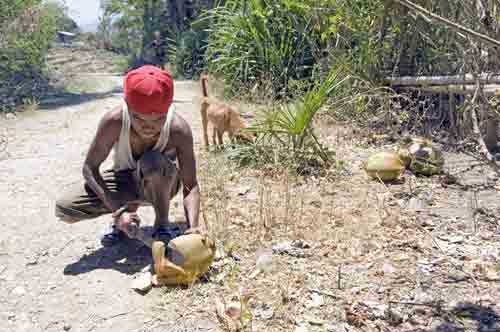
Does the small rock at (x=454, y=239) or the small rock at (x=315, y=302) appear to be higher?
the small rock at (x=315, y=302)

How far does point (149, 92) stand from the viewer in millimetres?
2400

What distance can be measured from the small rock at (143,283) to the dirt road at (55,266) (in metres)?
0.04

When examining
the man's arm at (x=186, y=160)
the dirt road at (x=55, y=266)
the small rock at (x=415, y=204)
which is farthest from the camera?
the small rock at (x=415, y=204)

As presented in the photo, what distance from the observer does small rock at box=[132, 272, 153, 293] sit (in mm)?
2447

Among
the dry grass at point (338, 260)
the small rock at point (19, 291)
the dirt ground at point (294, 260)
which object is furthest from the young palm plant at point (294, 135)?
the small rock at point (19, 291)

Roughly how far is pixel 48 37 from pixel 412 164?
27.0 feet

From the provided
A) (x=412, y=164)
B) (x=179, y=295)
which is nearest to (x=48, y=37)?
(x=412, y=164)

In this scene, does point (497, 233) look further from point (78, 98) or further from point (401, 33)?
point (78, 98)

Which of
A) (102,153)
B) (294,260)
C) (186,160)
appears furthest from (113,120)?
(294,260)

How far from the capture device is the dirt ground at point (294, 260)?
7.37 feet

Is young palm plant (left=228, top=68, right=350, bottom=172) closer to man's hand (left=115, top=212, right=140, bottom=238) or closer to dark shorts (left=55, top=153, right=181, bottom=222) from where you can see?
dark shorts (left=55, top=153, right=181, bottom=222)

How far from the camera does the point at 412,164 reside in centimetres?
397

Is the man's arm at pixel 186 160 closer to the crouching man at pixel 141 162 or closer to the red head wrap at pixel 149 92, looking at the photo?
the crouching man at pixel 141 162

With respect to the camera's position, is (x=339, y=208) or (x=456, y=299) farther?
→ (x=339, y=208)
